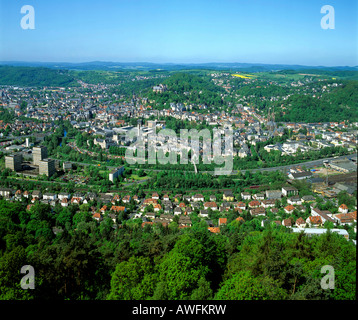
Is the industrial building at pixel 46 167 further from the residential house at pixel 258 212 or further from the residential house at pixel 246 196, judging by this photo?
the residential house at pixel 258 212

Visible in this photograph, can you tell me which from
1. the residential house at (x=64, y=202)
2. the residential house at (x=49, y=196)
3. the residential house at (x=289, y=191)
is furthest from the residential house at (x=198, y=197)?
the residential house at (x=49, y=196)

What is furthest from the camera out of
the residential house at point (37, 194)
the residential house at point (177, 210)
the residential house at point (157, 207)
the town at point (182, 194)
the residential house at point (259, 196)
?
the residential house at point (37, 194)

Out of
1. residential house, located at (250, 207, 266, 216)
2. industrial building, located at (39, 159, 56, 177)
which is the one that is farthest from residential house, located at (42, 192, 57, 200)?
residential house, located at (250, 207, 266, 216)

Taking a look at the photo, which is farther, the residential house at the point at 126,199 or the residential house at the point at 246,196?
the residential house at the point at 246,196

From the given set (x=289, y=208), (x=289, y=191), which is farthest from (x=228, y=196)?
(x=289, y=208)

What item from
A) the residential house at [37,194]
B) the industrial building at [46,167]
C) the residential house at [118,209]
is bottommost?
the residential house at [118,209]

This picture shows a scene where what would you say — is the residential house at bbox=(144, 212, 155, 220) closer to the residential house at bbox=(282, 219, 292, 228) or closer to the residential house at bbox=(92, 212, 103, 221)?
the residential house at bbox=(92, 212, 103, 221)

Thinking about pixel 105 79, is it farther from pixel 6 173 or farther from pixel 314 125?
pixel 6 173

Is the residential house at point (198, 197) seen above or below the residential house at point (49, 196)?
below
